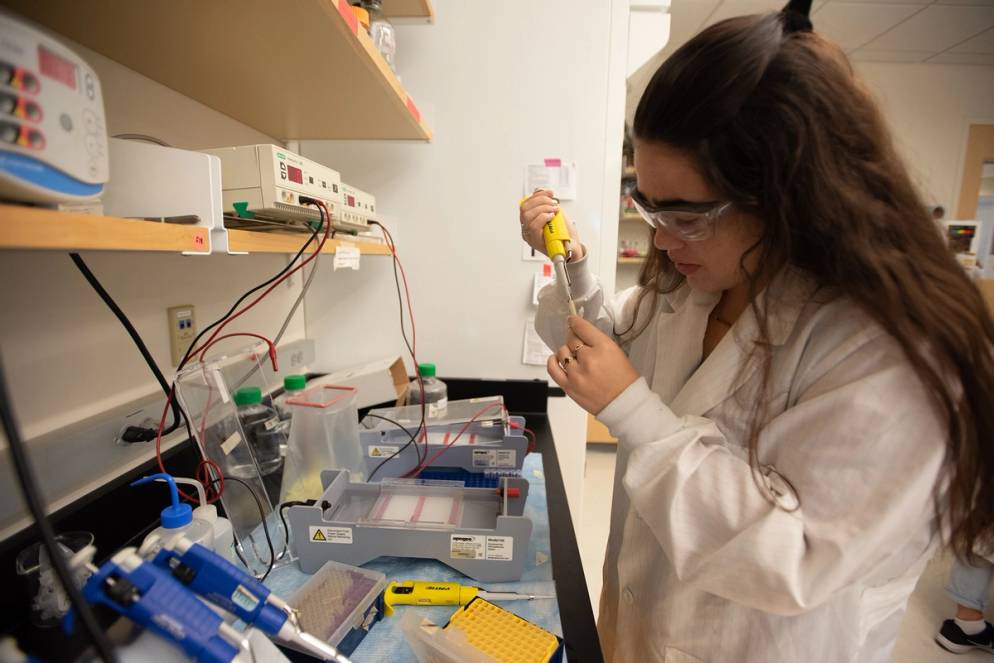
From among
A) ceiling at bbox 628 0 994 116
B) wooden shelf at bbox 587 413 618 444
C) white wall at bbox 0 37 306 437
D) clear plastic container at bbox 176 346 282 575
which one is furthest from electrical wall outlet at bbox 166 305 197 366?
wooden shelf at bbox 587 413 618 444

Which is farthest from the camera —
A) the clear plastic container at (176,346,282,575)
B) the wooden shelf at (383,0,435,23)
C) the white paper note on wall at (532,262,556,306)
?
the white paper note on wall at (532,262,556,306)

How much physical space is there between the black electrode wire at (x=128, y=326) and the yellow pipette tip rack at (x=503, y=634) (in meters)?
0.71

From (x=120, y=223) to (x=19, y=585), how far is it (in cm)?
61

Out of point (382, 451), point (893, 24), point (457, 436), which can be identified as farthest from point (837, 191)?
point (893, 24)

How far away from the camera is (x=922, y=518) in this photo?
496 millimetres

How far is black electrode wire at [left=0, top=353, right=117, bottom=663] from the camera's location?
312mm

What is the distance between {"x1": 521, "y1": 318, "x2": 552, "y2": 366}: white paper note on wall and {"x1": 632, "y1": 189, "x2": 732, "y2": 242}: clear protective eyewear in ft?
3.23

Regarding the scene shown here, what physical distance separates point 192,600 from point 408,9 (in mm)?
1519

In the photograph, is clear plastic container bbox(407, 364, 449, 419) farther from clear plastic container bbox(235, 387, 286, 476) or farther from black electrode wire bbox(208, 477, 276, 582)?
black electrode wire bbox(208, 477, 276, 582)

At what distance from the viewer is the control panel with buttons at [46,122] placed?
0.33 m

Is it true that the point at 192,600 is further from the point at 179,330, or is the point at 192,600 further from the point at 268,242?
the point at 179,330

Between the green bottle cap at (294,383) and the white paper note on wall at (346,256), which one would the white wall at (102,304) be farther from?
the white paper note on wall at (346,256)

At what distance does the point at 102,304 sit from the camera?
834 millimetres

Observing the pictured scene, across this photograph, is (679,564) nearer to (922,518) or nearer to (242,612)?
(922,518)
